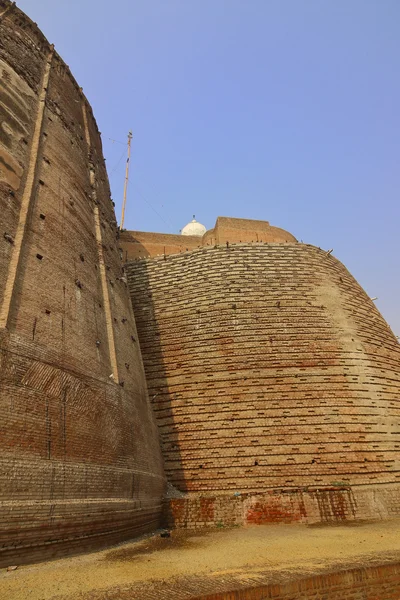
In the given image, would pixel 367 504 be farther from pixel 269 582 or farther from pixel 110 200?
pixel 110 200

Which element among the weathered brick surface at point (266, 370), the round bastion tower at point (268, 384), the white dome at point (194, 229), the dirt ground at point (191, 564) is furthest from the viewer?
the white dome at point (194, 229)

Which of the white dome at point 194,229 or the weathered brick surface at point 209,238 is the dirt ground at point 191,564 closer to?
the weathered brick surface at point 209,238

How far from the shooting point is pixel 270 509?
1035 centimetres

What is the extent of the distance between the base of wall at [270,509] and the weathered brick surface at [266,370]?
1.59 feet

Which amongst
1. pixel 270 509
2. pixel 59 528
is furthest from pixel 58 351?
pixel 270 509

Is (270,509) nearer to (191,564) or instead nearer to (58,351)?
(191,564)

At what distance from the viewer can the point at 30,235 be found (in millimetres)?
9016

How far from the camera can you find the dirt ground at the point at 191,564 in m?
4.59

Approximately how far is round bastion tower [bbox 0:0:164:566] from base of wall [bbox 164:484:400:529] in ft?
2.60

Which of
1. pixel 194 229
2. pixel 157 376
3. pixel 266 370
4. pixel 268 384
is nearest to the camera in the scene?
pixel 268 384

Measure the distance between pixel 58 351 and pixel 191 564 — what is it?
4237 millimetres

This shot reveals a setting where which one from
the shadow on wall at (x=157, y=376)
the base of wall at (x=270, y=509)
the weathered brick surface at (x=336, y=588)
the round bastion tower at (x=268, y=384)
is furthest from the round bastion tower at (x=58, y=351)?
the weathered brick surface at (x=336, y=588)

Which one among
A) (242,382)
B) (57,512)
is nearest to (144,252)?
(242,382)

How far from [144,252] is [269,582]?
754 inches
